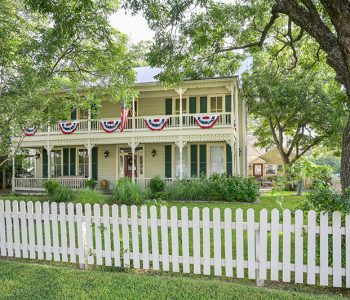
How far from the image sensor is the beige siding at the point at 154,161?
1884 cm

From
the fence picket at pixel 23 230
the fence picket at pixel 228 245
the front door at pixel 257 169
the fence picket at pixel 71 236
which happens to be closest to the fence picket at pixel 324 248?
the fence picket at pixel 228 245

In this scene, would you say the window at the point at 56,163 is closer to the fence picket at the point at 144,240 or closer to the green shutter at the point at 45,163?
the green shutter at the point at 45,163

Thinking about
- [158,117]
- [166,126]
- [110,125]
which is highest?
[158,117]

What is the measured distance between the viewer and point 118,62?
35.7 ft

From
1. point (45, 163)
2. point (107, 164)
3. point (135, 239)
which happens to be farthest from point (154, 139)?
point (135, 239)

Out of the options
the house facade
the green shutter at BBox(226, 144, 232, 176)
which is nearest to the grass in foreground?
the house facade

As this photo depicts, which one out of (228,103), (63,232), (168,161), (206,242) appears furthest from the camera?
(168,161)

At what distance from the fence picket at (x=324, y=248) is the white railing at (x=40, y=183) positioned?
52.5 feet

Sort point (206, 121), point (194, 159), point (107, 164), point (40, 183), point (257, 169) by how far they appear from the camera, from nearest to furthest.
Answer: point (206, 121)
point (194, 159)
point (40, 183)
point (107, 164)
point (257, 169)

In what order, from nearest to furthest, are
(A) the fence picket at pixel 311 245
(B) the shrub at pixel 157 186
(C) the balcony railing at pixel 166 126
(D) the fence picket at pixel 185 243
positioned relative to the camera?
1. (A) the fence picket at pixel 311 245
2. (D) the fence picket at pixel 185 243
3. (B) the shrub at pixel 157 186
4. (C) the balcony railing at pixel 166 126

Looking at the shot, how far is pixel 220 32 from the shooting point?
9805mm

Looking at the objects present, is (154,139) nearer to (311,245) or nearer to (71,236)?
(71,236)

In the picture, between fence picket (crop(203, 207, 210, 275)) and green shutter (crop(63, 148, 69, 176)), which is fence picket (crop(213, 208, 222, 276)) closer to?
fence picket (crop(203, 207, 210, 275))

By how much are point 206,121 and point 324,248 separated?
40.7ft
